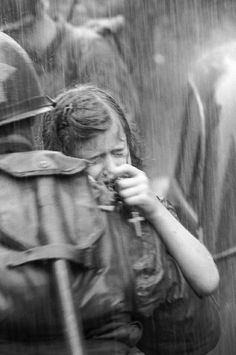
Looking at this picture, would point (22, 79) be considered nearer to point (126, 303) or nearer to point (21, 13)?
point (126, 303)

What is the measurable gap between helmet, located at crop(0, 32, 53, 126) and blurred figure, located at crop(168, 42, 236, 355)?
4.31ft

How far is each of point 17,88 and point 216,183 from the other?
4.69 feet

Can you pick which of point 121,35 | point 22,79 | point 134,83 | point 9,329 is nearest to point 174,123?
point 134,83

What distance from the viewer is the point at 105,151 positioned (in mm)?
1997

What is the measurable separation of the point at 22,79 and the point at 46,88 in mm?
1456

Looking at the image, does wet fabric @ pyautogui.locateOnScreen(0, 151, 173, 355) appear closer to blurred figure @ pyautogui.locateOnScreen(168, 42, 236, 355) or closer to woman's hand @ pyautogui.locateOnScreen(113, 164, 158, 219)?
woman's hand @ pyautogui.locateOnScreen(113, 164, 158, 219)

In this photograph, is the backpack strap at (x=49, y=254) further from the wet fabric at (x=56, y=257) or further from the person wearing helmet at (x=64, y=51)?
the person wearing helmet at (x=64, y=51)

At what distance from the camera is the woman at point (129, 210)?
1.67 m

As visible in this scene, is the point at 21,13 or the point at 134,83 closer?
the point at 21,13

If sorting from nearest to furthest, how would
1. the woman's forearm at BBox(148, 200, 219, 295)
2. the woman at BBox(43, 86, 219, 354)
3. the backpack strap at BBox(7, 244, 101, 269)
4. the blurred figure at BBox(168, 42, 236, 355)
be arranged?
the backpack strap at BBox(7, 244, 101, 269) < the woman at BBox(43, 86, 219, 354) < the woman's forearm at BBox(148, 200, 219, 295) < the blurred figure at BBox(168, 42, 236, 355)

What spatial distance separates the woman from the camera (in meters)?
1.67

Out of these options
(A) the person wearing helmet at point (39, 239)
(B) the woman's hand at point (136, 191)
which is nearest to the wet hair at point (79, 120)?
(B) the woman's hand at point (136, 191)

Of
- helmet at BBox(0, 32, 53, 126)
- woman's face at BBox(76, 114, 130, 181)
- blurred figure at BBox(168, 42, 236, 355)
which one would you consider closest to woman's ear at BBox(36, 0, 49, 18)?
blurred figure at BBox(168, 42, 236, 355)

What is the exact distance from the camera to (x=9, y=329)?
151 cm
